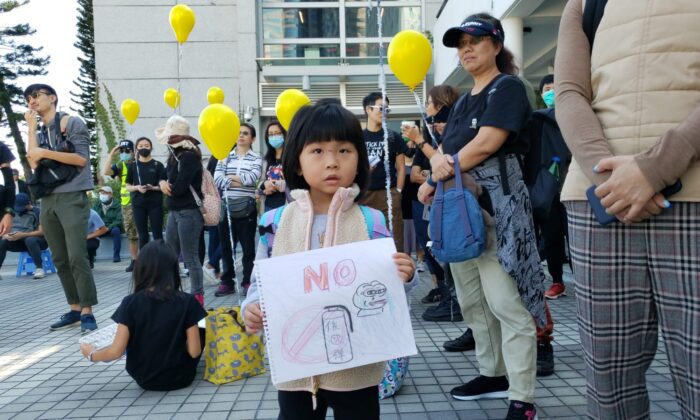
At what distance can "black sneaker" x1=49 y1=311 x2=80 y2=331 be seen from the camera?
15.9ft

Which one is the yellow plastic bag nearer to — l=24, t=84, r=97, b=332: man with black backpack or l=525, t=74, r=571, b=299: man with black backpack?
l=24, t=84, r=97, b=332: man with black backpack

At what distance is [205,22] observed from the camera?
15.6m

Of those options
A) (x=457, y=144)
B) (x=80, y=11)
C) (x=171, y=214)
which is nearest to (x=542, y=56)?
(x=171, y=214)

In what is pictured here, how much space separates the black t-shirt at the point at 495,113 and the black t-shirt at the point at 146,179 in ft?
18.5

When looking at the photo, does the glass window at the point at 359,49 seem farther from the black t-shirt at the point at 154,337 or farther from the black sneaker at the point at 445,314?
the black t-shirt at the point at 154,337

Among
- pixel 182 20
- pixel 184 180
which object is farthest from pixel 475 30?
pixel 182 20

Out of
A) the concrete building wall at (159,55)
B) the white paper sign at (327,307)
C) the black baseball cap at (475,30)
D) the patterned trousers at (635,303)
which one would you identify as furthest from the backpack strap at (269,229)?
the concrete building wall at (159,55)

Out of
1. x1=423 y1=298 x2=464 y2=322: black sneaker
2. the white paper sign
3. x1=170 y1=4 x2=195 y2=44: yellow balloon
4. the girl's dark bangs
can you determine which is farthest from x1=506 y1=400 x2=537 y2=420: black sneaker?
x1=170 y1=4 x2=195 y2=44: yellow balloon

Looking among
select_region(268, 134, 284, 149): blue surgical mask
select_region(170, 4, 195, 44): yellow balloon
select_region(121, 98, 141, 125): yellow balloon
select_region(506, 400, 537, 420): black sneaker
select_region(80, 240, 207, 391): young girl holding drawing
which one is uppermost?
select_region(170, 4, 195, 44): yellow balloon

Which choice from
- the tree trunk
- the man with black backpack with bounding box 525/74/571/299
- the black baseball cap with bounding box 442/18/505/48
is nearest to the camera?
the black baseball cap with bounding box 442/18/505/48

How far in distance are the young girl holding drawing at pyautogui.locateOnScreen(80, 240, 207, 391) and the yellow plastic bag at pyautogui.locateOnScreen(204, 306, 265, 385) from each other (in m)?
0.14

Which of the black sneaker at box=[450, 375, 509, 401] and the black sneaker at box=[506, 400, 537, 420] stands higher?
the black sneaker at box=[506, 400, 537, 420]

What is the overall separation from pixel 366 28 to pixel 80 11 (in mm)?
21473

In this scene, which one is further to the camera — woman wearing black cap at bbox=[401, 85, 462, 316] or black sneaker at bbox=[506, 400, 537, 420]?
woman wearing black cap at bbox=[401, 85, 462, 316]
